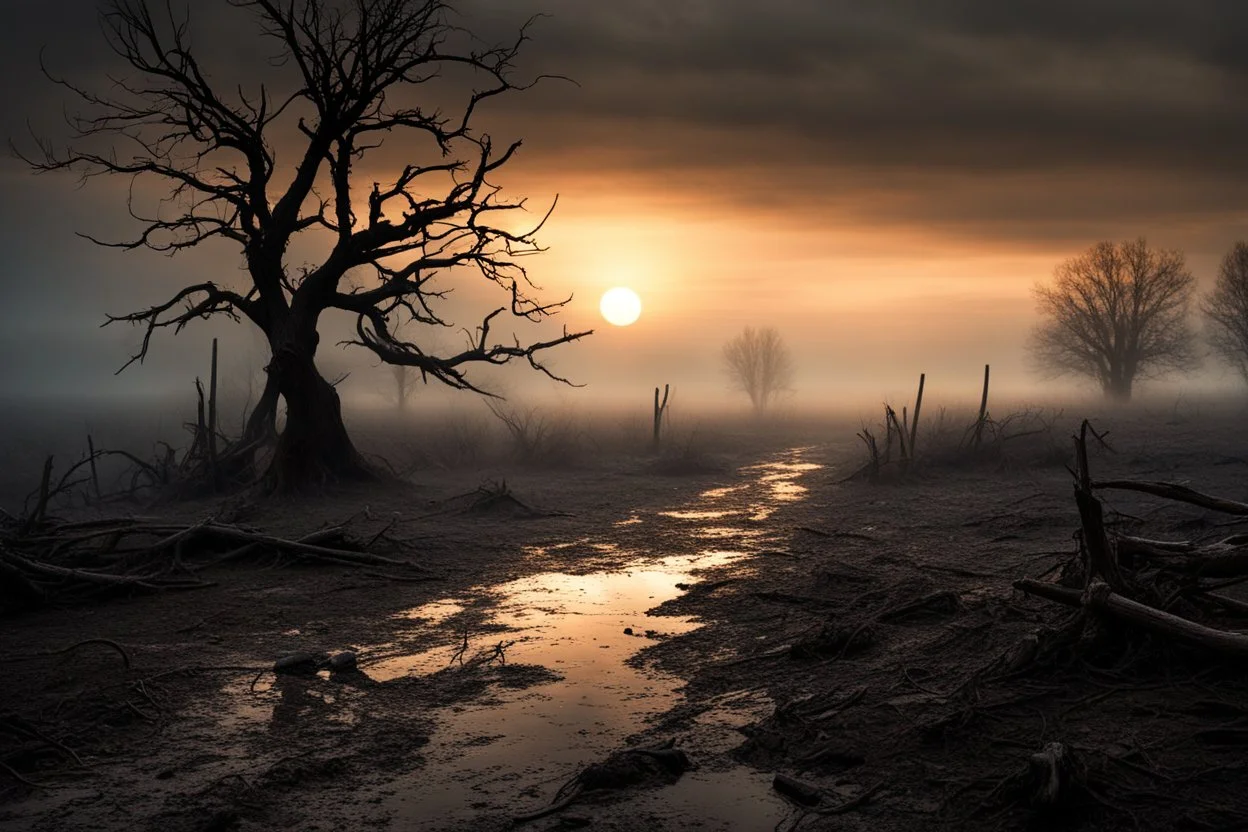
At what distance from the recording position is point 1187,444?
25375 millimetres

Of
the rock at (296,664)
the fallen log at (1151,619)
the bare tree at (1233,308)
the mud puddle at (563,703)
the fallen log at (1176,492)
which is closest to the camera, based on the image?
the mud puddle at (563,703)

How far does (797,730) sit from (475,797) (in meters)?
1.93

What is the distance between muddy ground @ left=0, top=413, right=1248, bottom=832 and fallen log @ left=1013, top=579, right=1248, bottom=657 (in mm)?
210

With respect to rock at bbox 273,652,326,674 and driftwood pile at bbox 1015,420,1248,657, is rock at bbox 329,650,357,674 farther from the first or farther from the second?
driftwood pile at bbox 1015,420,1248,657

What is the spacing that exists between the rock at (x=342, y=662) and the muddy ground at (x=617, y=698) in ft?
0.25

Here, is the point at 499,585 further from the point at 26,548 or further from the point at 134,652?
the point at 26,548

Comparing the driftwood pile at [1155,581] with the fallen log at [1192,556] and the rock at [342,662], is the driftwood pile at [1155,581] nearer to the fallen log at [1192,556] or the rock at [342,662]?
the fallen log at [1192,556]

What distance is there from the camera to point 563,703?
20.6 ft

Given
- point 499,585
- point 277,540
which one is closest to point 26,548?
point 277,540

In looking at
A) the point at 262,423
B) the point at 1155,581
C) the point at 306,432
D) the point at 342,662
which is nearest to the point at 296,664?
the point at 342,662

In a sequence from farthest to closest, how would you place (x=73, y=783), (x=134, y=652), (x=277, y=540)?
(x=277, y=540)
(x=134, y=652)
(x=73, y=783)

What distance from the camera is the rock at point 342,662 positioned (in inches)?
279

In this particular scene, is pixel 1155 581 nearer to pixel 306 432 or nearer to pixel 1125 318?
pixel 306 432

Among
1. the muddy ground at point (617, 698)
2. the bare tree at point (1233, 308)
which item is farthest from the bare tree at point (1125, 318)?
the muddy ground at point (617, 698)
